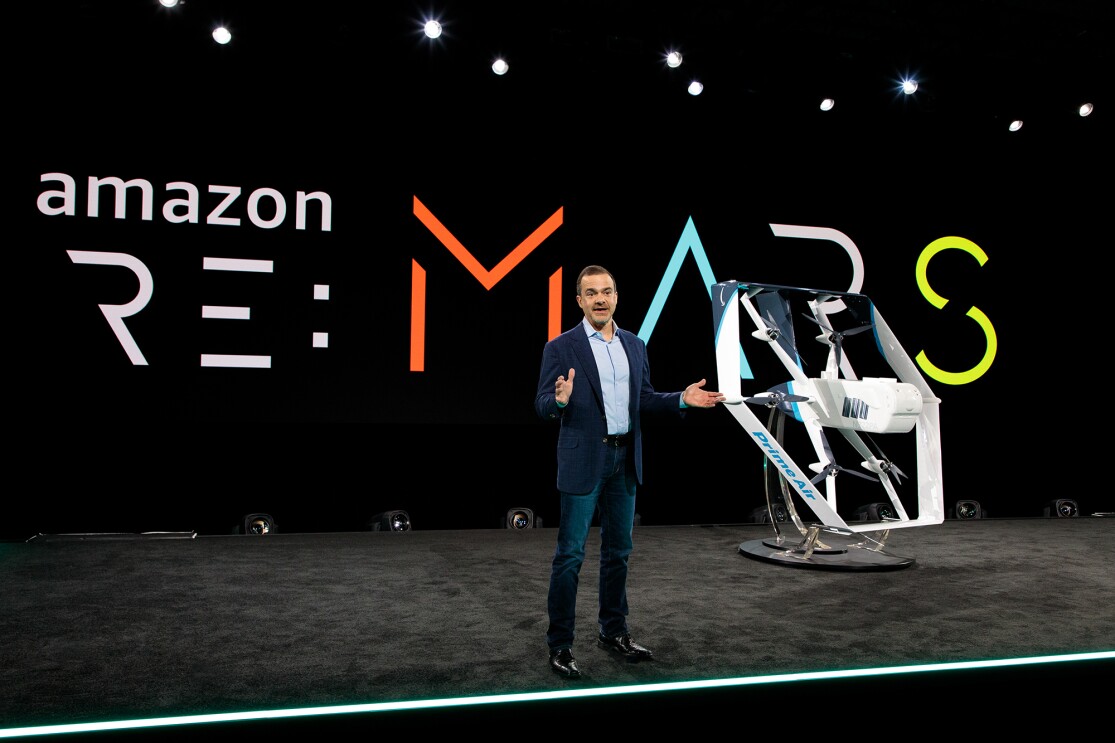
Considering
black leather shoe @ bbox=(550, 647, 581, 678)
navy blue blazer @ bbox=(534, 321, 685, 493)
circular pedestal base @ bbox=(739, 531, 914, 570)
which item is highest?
navy blue blazer @ bbox=(534, 321, 685, 493)

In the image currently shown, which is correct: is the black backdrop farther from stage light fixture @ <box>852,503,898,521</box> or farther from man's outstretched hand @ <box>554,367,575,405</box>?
man's outstretched hand @ <box>554,367,575,405</box>

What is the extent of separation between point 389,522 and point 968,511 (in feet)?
16.0

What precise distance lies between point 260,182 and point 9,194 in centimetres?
159

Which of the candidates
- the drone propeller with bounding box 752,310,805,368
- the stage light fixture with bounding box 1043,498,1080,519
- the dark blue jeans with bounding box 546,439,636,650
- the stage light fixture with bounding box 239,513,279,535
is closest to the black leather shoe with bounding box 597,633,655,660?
the dark blue jeans with bounding box 546,439,636,650

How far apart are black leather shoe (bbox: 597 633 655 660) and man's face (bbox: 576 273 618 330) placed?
3.78 feet

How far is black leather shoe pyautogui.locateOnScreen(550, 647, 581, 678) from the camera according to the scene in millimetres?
2862

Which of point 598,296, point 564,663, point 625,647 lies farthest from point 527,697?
point 598,296

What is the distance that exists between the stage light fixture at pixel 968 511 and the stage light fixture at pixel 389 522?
4.60 m

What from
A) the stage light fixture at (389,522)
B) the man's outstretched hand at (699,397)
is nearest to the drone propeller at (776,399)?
the man's outstretched hand at (699,397)

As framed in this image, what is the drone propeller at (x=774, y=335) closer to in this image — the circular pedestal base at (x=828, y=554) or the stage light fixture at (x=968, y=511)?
the circular pedestal base at (x=828, y=554)

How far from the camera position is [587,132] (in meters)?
6.78

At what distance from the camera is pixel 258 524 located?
6098 mm

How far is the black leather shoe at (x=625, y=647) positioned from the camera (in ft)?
10.0

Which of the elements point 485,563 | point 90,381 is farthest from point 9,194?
point 485,563
